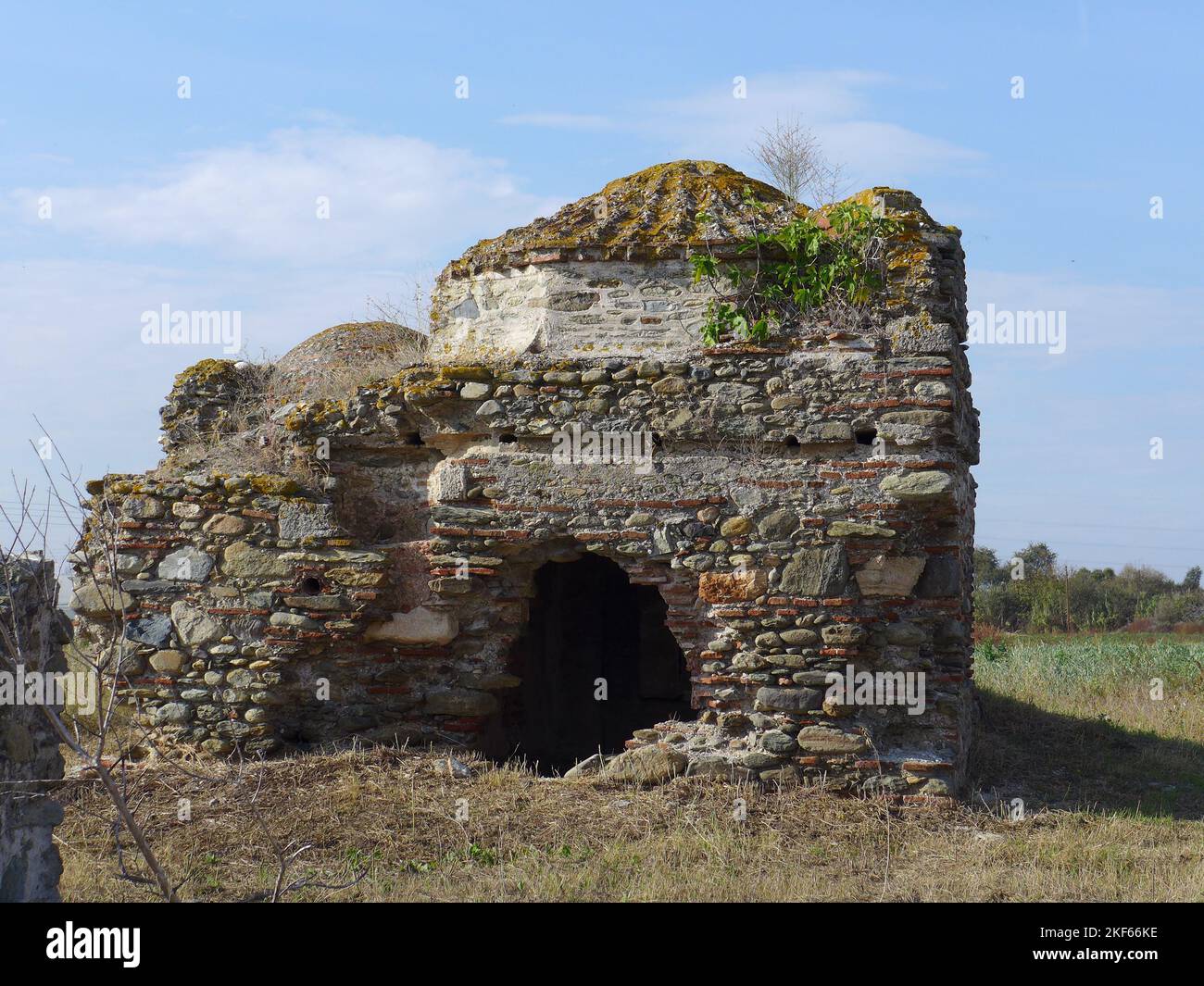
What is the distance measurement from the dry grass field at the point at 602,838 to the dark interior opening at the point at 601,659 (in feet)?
9.27

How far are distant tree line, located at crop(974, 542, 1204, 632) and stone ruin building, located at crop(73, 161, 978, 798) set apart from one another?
59.7 feet

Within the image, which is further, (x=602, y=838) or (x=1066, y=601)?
(x=1066, y=601)

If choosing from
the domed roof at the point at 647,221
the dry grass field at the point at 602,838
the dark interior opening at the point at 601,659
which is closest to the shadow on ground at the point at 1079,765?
the dry grass field at the point at 602,838

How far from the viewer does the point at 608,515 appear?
7984 millimetres

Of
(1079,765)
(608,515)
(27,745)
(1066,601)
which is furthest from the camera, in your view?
(1066,601)

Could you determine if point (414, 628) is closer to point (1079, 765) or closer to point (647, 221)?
point (647, 221)

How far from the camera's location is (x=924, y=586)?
779 cm

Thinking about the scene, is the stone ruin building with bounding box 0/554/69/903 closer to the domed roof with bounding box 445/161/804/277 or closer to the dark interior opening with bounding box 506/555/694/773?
the domed roof with bounding box 445/161/804/277

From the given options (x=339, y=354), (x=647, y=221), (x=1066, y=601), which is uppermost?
(x=647, y=221)

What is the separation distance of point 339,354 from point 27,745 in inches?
214

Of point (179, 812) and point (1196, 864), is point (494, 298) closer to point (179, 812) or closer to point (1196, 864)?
point (179, 812)

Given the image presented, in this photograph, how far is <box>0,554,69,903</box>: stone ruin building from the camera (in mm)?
4707

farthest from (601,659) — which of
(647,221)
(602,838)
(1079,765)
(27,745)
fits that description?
(27,745)

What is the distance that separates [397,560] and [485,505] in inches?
28.4
